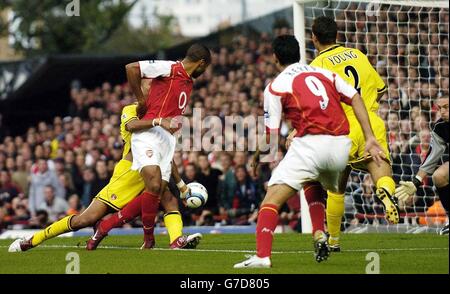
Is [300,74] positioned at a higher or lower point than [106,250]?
higher

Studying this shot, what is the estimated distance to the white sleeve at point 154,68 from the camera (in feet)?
40.4

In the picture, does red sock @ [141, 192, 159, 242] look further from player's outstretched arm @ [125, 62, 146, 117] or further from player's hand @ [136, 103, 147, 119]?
player's outstretched arm @ [125, 62, 146, 117]

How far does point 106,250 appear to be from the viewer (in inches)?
503

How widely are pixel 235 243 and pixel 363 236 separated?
210 centimetres

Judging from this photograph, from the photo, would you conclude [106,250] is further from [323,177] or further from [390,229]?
[390,229]

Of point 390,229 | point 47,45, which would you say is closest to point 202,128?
point 390,229

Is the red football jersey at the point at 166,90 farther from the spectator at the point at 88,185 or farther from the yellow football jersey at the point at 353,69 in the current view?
the spectator at the point at 88,185

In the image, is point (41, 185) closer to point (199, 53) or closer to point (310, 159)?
point (199, 53)

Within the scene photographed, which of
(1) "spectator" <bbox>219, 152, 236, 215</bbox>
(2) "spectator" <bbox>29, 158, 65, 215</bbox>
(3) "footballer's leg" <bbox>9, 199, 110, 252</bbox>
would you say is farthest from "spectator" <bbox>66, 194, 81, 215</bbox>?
(3) "footballer's leg" <bbox>9, 199, 110, 252</bbox>

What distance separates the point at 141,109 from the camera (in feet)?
41.0

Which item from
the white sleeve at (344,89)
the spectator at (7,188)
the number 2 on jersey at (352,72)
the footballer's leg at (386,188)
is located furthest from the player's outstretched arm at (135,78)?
the spectator at (7,188)

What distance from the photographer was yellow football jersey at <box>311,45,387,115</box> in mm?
12078

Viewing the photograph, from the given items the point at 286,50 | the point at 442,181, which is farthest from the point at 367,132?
the point at 442,181

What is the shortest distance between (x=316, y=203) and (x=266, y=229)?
1605 millimetres
